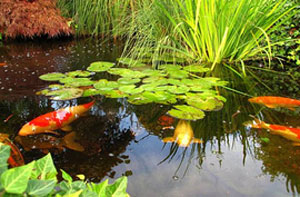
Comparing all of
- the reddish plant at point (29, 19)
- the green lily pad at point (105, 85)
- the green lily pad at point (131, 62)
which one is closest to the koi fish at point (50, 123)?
the green lily pad at point (105, 85)

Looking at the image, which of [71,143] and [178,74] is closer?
[71,143]

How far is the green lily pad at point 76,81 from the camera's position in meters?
2.61

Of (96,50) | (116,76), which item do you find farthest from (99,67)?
(96,50)

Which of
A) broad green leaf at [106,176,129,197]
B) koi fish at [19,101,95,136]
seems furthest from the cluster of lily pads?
broad green leaf at [106,176,129,197]

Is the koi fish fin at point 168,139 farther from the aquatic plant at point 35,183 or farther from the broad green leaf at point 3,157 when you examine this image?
the broad green leaf at point 3,157

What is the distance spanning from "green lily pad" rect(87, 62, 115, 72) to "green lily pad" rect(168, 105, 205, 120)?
1.08 metres

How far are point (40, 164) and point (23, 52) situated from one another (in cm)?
339

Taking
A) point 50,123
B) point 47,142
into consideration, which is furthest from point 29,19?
point 47,142

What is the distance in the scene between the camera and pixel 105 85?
8.51 feet

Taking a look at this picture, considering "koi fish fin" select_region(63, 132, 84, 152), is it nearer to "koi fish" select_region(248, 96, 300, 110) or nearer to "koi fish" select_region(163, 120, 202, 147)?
"koi fish" select_region(163, 120, 202, 147)

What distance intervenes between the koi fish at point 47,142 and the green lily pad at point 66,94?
1.74 ft

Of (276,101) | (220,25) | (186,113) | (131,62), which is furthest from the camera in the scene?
(131,62)

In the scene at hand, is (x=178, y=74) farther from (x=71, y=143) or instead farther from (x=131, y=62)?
(x=71, y=143)

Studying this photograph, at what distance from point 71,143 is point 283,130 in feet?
4.22
